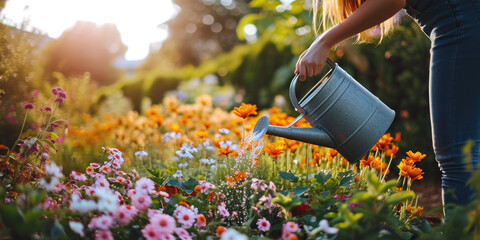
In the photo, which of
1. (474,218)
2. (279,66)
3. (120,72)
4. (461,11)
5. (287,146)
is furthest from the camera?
(120,72)

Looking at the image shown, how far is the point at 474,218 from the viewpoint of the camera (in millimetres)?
833

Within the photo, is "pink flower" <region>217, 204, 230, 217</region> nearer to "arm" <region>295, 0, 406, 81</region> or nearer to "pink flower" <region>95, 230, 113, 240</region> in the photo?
"pink flower" <region>95, 230, 113, 240</region>

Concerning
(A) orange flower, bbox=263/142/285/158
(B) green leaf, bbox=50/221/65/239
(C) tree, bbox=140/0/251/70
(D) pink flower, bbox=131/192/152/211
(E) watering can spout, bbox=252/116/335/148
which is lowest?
(B) green leaf, bbox=50/221/65/239

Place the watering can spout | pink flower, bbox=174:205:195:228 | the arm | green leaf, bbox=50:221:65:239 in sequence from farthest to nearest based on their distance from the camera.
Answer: the watering can spout → the arm → pink flower, bbox=174:205:195:228 → green leaf, bbox=50:221:65:239

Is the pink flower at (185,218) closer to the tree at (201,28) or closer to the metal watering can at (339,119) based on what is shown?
the metal watering can at (339,119)

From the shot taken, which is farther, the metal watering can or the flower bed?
the metal watering can

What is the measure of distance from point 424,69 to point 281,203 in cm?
255

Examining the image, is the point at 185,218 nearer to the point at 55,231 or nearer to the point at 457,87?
the point at 55,231

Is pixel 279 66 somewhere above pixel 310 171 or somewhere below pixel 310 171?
above

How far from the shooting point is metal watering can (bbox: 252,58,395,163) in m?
1.34

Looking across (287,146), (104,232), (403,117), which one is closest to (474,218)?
(104,232)

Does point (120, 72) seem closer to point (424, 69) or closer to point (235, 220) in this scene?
point (424, 69)

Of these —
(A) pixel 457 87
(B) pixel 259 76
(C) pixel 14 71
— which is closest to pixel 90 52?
(B) pixel 259 76

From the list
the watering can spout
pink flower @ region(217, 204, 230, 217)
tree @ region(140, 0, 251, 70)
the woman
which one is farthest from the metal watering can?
tree @ region(140, 0, 251, 70)
